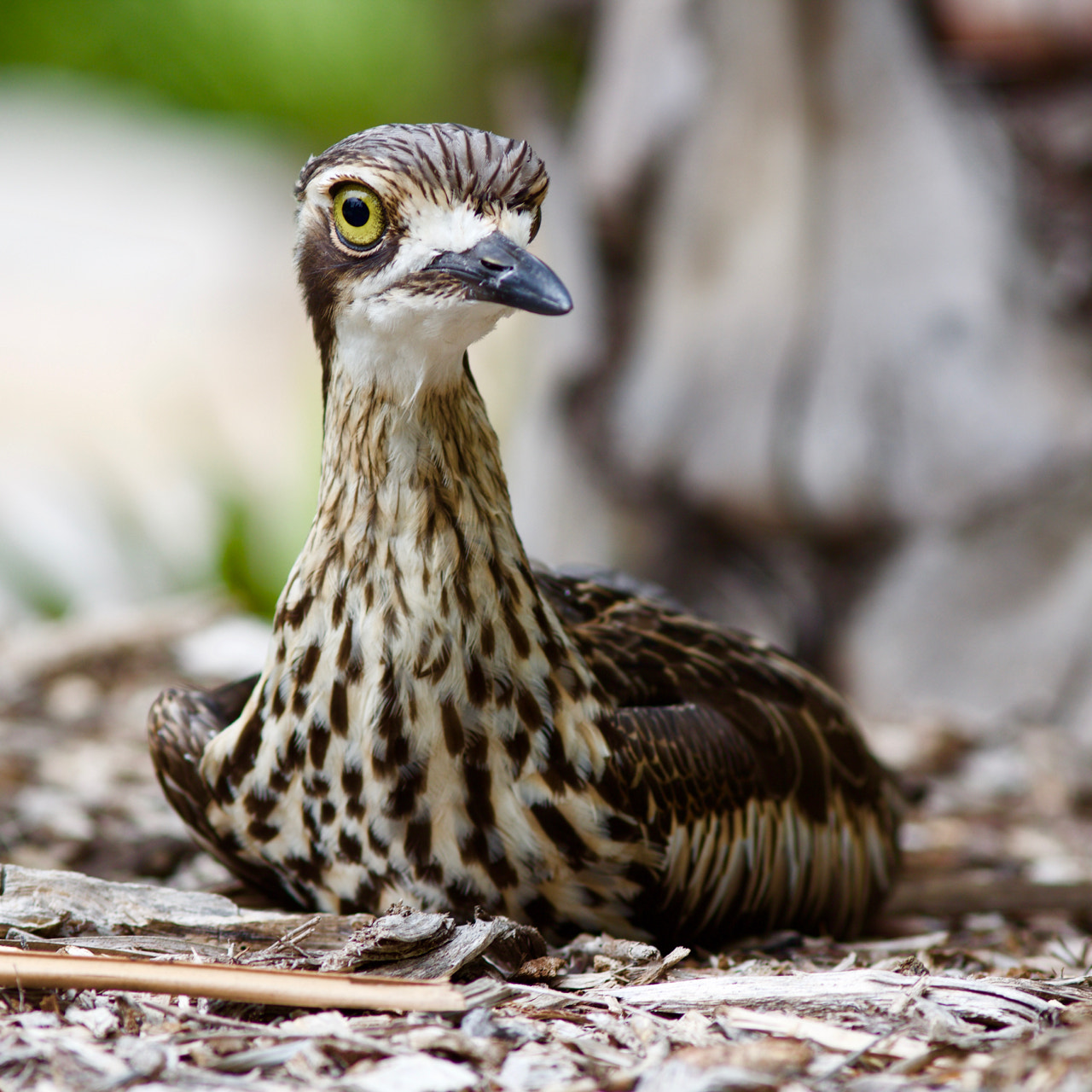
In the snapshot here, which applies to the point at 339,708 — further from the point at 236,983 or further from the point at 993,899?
the point at 993,899

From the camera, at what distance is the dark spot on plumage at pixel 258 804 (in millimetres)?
2656

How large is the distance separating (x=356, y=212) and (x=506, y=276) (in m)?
0.35

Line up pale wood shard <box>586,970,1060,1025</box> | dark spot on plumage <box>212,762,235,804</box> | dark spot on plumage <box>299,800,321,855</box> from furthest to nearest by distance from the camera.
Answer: dark spot on plumage <box>212,762,235,804</box>
dark spot on plumage <box>299,800,321,855</box>
pale wood shard <box>586,970,1060,1025</box>

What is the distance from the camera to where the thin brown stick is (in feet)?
6.71

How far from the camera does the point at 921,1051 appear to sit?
6.46ft

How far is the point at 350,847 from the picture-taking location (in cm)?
258

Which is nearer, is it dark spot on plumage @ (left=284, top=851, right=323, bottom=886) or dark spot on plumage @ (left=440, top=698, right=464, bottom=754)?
dark spot on plumage @ (left=440, top=698, right=464, bottom=754)

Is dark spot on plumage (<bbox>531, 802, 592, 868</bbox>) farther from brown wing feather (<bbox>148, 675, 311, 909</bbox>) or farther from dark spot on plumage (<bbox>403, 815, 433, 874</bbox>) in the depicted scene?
brown wing feather (<bbox>148, 675, 311, 909</bbox>)

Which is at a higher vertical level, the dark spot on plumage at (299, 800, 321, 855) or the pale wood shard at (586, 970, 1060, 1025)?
the dark spot on plumage at (299, 800, 321, 855)

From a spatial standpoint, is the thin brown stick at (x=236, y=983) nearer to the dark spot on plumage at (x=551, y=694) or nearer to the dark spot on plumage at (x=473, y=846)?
the dark spot on plumage at (x=473, y=846)

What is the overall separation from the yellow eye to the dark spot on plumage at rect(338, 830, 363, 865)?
105cm

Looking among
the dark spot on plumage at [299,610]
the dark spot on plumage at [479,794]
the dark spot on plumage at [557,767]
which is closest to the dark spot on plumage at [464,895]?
the dark spot on plumage at [479,794]

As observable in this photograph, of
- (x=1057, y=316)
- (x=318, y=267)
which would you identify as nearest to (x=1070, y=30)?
(x=1057, y=316)

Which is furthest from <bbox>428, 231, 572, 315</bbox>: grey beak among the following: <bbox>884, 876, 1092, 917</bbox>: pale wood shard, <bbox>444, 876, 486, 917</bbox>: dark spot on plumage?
<bbox>884, 876, 1092, 917</bbox>: pale wood shard
